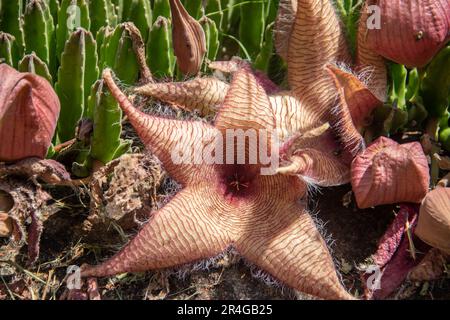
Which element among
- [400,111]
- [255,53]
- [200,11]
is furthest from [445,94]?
[200,11]

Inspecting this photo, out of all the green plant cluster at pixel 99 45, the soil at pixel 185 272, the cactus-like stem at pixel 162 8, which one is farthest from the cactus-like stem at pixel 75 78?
the cactus-like stem at pixel 162 8

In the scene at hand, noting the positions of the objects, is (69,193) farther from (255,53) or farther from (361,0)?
(361,0)

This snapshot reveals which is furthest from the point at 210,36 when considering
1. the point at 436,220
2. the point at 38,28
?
the point at 436,220

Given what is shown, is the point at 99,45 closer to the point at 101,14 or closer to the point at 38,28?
the point at 101,14

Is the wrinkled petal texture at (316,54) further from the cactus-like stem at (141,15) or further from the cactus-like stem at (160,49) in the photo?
the cactus-like stem at (141,15)

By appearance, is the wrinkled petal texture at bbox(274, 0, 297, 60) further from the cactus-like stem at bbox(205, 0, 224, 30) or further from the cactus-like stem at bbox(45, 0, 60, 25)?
the cactus-like stem at bbox(45, 0, 60, 25)
